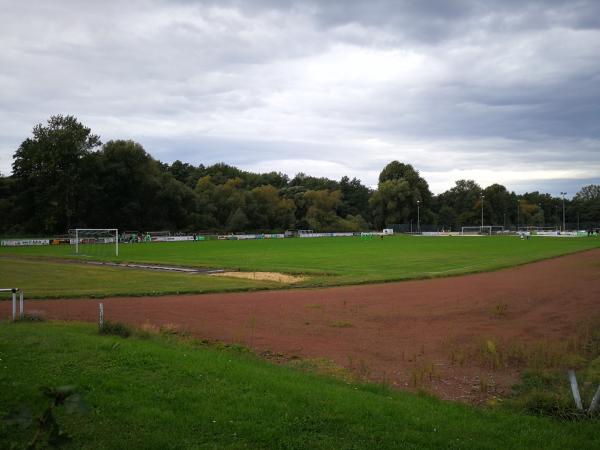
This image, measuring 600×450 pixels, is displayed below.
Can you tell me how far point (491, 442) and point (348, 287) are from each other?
1904cm

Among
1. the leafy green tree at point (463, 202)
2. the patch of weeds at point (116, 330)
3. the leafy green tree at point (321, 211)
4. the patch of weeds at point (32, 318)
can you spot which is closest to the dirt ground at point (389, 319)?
the patch of weeds at point (32, 318)

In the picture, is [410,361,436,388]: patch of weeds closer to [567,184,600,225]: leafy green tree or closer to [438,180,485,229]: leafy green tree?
[438,180,485,229]: leafy green tree

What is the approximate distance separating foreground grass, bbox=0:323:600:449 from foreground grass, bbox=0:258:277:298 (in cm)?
1366

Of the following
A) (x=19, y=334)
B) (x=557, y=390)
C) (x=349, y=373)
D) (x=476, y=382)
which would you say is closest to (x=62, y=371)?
(x=19, y=334)

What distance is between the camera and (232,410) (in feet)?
22.2

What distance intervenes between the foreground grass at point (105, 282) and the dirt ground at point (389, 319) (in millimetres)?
1866

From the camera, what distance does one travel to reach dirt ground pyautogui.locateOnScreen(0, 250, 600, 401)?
433 inches

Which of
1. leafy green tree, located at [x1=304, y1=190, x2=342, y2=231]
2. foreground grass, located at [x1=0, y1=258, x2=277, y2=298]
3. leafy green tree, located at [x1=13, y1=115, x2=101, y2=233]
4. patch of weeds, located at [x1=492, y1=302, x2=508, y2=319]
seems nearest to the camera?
patch of weeds, located at [x1=492, y1=302, x2=508, y2=319]

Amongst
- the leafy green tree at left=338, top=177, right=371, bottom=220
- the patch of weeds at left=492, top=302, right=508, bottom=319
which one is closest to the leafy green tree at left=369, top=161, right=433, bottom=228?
the leafy green tree at left=338, top=177, right=371, bottom=220

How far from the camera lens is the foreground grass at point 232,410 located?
5.92 metres

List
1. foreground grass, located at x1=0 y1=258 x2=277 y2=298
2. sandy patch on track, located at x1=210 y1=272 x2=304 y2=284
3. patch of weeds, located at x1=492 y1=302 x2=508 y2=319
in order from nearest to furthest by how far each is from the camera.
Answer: patch of weeds, located at x1=492 y1=302 x2=508 y2=319 → foreground grass, located at x1=0 y1=258 x2=277 y2=298 → sandy patch on track, located at x1=210 y1=272 x2=304 y2=284

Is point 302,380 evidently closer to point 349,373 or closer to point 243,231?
point 349,373

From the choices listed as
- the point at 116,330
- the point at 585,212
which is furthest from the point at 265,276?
the point at 585,212

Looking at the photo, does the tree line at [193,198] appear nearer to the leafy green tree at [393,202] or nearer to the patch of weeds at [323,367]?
the leafy green tree at [393,202]
